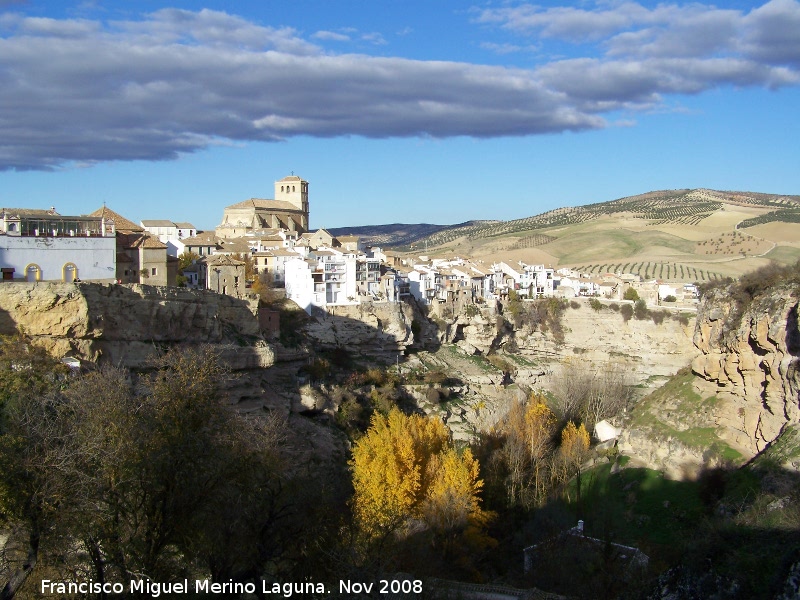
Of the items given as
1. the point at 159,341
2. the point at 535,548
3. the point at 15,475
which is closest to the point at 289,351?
the point at 159,341

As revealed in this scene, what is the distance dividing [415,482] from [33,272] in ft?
47.6

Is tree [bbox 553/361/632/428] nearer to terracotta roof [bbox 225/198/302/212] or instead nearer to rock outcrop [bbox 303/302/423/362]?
rock outcrop [bbox 303/302/423/362]

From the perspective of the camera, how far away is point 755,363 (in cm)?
2327

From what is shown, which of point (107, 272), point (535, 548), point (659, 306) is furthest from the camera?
point (659, 306)

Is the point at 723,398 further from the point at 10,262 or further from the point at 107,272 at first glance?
the point at 10,262

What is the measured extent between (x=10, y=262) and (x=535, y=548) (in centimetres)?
1895

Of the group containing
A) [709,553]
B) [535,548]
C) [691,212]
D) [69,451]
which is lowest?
[535,548]

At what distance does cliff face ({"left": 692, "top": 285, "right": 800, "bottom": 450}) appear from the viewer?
2117 centimetres

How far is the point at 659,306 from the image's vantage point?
47344 millimetres

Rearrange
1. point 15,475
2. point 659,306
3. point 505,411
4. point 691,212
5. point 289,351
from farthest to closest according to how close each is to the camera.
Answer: point 691,212
point 659,306
point 505,411
point 289,351
point 15,475

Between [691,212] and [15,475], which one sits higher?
[691,212]

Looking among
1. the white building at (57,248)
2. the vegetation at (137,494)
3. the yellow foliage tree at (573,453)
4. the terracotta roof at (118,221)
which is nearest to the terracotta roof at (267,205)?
the terracotta roof at (118,221)

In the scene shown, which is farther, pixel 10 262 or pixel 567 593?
pixel 10 262

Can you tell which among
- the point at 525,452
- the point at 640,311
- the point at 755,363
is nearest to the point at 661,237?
the point at 640,311
